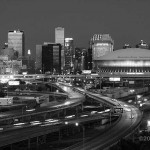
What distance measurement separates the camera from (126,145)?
121 ft

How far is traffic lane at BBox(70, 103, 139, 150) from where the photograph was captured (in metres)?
37.9

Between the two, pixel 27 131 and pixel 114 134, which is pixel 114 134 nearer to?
pixel 114 134

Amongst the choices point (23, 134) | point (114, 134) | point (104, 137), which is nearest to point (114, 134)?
point (114, 134)

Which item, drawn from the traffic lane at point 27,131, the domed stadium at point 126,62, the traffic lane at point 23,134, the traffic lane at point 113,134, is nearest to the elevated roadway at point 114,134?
the traffic lane at point 113,134

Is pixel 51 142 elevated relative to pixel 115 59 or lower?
lower

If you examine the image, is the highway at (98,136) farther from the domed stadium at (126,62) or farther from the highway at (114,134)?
the domed stadium at (126,62)

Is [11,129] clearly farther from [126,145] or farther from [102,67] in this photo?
[102,67]

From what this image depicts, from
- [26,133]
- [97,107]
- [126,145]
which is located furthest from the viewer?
[97,107]

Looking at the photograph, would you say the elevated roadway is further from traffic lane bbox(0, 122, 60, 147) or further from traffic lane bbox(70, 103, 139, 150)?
traffic lane bbox(0, 122, 60, 147)

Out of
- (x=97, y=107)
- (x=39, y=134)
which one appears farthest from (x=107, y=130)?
(x=97, y=107)

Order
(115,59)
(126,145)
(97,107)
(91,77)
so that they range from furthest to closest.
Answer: (115,59) → (91,77) → (97,107) → (126,145)

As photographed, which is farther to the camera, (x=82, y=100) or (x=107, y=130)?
(x=82, y=100)

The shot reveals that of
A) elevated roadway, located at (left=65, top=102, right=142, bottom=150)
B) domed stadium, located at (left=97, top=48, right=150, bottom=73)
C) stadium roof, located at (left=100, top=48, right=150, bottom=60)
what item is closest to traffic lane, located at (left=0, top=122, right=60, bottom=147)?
elevated roadway, located at (left=65, top=102, right=142, bottom=150)

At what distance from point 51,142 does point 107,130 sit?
611 centimetres
